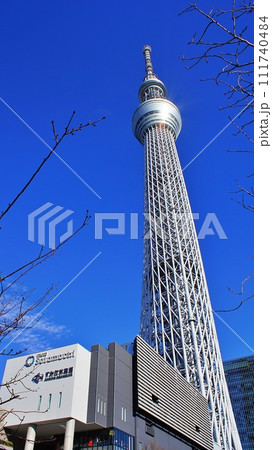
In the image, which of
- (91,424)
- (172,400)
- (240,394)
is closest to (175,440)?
(172,400)

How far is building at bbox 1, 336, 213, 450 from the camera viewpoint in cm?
2355

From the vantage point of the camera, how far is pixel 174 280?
5009 cm

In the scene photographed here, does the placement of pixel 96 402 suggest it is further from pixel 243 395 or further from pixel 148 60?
pixel 243 395

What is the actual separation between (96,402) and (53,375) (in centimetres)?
344

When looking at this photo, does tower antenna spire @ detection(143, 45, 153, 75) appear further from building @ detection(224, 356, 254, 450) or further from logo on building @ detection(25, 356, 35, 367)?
building @ detection(224, 356, 254, 450)

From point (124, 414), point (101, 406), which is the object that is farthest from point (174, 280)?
point (101, 406)

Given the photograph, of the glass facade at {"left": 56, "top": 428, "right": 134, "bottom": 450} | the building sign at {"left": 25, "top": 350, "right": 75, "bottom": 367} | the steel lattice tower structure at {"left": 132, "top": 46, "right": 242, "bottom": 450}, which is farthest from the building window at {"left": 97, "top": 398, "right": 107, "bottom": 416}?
the steel lattice tower structure at {"left": 132, "top": 46, "right": 242, "bottom": 450}

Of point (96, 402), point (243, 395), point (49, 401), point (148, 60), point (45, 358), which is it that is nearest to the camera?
point (49, 401)

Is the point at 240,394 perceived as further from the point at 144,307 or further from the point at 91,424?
the point at 91,424

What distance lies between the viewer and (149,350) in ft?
103

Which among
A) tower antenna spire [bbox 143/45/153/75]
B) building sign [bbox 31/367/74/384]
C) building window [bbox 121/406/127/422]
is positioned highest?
tower antenna spire [bbox 143/45/153/75]

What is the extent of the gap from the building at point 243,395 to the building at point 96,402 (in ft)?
244

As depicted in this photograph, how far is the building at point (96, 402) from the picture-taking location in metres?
23.5

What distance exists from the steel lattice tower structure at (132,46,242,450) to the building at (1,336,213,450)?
10.6 meters
